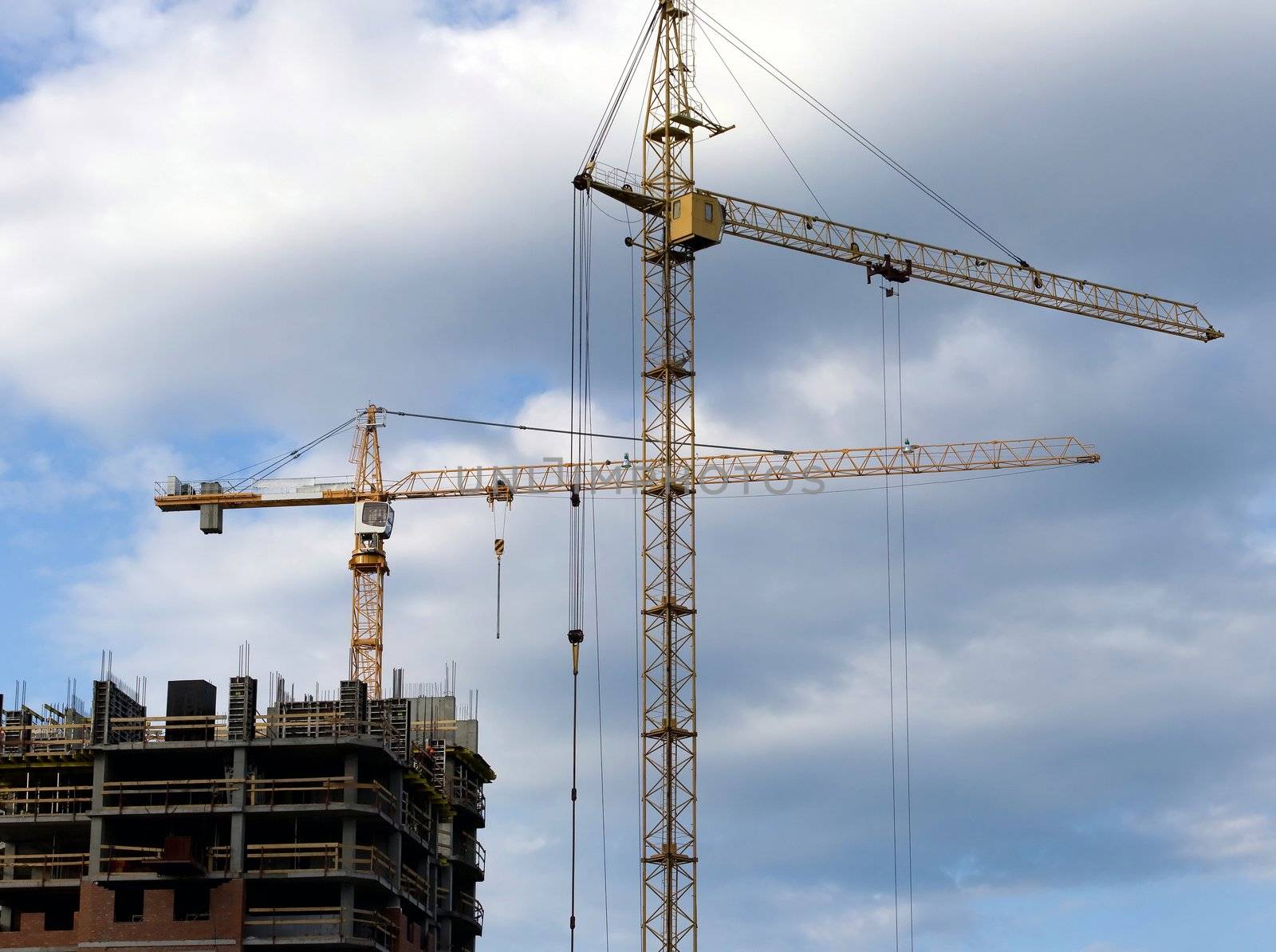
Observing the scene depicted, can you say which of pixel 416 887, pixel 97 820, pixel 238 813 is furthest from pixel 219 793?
pixel 416 887

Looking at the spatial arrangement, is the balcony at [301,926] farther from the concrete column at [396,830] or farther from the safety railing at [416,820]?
the safety railing at [416,820]

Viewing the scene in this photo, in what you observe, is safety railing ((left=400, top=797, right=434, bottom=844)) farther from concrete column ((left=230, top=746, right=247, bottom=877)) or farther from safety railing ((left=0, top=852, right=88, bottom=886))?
safety railing ((left=0, top=852, right=88, bottom=886))

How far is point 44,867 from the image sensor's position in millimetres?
120000

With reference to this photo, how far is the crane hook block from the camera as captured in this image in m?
178

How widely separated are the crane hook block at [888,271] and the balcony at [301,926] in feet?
254

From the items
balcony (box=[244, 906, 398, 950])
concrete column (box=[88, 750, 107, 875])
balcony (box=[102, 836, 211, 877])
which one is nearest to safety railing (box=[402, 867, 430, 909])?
balcony (box=[244, 906, 398, 950])

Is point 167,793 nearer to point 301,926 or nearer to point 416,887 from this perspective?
point 301,926

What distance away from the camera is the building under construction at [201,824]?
4584 inches

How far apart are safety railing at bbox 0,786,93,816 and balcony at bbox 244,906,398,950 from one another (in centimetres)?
1098

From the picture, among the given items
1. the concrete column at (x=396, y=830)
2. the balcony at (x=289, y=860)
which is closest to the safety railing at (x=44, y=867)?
the balcony at (x=289, y=860)

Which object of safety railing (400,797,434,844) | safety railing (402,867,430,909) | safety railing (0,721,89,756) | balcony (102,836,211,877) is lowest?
balcony (102,836,211,877)

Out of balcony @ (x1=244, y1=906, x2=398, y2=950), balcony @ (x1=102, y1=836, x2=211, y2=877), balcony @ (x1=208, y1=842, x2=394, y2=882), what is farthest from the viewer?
balcony @ (x1=208, y1=842, x2=394, y2=882)

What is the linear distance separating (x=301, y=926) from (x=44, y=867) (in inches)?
543

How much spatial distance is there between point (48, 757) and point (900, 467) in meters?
93.5
